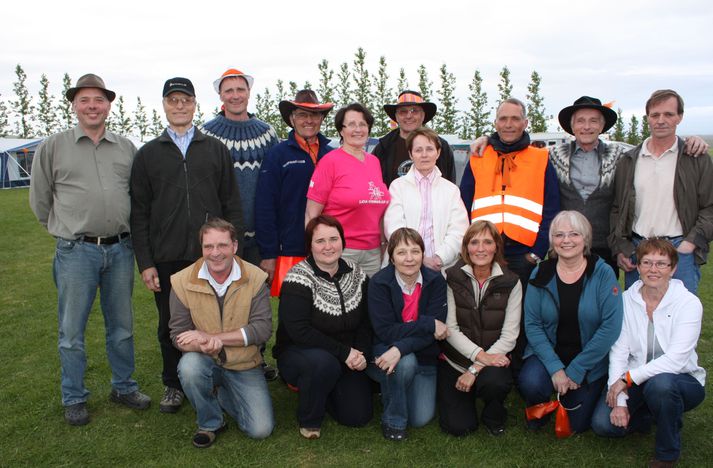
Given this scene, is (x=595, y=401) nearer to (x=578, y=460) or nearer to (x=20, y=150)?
(x=578, y=460)

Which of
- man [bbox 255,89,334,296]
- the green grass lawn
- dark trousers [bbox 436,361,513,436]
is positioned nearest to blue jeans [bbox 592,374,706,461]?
the green grass lawn

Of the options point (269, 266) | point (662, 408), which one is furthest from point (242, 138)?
point (662, 408)

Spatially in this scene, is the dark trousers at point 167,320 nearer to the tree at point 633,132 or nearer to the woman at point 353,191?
the woman at point 353,191

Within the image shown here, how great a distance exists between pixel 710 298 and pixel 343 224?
561cm

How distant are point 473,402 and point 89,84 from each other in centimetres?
345

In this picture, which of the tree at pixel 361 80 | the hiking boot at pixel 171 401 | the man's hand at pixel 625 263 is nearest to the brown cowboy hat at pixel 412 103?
the man's hand at pixel 625 263

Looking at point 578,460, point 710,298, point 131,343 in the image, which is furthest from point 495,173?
point 710,298

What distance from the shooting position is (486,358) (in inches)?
156

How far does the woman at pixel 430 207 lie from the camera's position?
426 centimetres

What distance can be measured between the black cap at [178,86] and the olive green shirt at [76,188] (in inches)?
22.4

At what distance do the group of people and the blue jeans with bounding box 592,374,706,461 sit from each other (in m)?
0.02

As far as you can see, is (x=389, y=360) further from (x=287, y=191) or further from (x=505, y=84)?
A: (x=505, y=84)

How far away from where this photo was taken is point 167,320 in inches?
169

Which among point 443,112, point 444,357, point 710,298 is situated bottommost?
point 710,298
